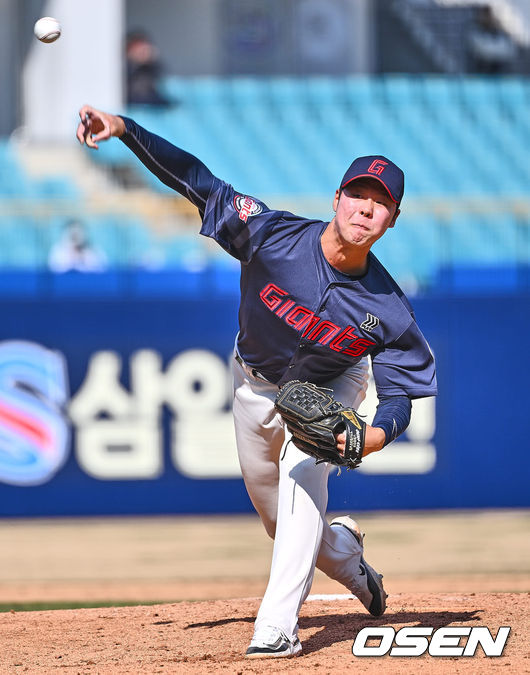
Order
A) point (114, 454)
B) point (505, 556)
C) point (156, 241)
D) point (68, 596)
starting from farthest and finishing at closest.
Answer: point (156, 241), point (114, 454), point (505, 556), point (68, 596)

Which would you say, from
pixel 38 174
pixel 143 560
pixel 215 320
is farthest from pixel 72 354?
pixel 38 174

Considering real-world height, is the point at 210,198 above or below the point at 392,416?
above

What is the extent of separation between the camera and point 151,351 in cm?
938

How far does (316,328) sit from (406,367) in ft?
1.20

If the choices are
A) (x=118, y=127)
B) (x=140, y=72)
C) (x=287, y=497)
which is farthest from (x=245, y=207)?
(x=140, y=72)

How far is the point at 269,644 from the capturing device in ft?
13.7

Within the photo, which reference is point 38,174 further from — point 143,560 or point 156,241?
point 143,560

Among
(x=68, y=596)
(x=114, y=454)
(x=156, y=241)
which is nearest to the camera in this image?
(x=68, y=596)

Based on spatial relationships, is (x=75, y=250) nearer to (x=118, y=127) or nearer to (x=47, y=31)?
(x=47, y=31)

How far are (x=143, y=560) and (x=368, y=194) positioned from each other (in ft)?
14.8

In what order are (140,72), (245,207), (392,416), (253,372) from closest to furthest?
1. (392,416)
2. (245,207)
3. (253,372)
4. (140,72)

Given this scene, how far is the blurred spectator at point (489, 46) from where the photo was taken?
1798cm

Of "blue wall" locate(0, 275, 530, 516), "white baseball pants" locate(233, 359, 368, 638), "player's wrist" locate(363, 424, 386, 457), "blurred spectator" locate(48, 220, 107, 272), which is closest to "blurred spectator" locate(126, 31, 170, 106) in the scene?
"blurred spectator" locate(48, 220, 107, 272)

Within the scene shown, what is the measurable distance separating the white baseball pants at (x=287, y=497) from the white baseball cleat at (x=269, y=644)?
25 mm
